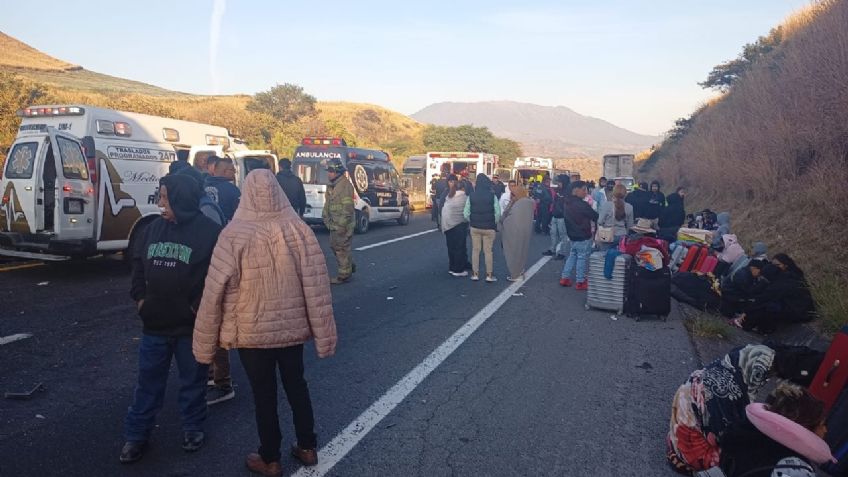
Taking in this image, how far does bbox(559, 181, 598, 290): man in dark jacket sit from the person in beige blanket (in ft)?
22.2

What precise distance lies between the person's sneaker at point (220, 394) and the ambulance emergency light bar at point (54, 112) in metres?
6.77

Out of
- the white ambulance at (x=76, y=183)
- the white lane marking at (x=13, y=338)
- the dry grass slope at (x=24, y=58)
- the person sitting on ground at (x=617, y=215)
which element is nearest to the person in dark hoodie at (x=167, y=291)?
the white lane marking at (x=13, y=338)

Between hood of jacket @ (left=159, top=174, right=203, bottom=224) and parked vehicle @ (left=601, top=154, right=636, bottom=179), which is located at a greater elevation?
parked vehicle @ (left=601, top=154, right=636, bottom=179)

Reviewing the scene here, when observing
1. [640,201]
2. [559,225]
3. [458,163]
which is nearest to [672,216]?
[640,201]

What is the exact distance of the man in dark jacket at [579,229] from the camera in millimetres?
9445

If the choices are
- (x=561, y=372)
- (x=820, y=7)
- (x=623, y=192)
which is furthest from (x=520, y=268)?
(x=820, y=7)

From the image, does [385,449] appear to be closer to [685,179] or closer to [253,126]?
[685,179]

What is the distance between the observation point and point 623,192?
9477 mm

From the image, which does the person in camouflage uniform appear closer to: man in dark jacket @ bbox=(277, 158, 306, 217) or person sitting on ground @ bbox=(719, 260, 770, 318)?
man in dark jacket @ bbox=(277, 158, 306, 217)

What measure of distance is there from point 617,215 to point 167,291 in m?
7.69

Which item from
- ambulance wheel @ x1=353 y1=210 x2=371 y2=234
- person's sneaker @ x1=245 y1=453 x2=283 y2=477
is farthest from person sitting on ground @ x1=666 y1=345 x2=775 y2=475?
ambulance wheel @ x1=353 y1=210 x2=371 y2=234

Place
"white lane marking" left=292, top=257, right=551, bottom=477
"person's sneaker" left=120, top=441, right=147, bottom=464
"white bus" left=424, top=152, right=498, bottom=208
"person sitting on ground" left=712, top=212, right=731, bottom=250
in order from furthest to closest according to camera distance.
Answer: "white bus" left=424, top=152, right=498, bottom=208
"person sitting on ground" left=712, top=212, right=731, bottom=250
"white lane marking" left=292, top=257, right=551, bottom=477
"person's sneaker" left=120, top=441, right=147, bottom=464

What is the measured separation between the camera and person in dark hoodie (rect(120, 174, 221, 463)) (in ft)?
12.0

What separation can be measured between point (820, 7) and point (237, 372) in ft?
52.2
